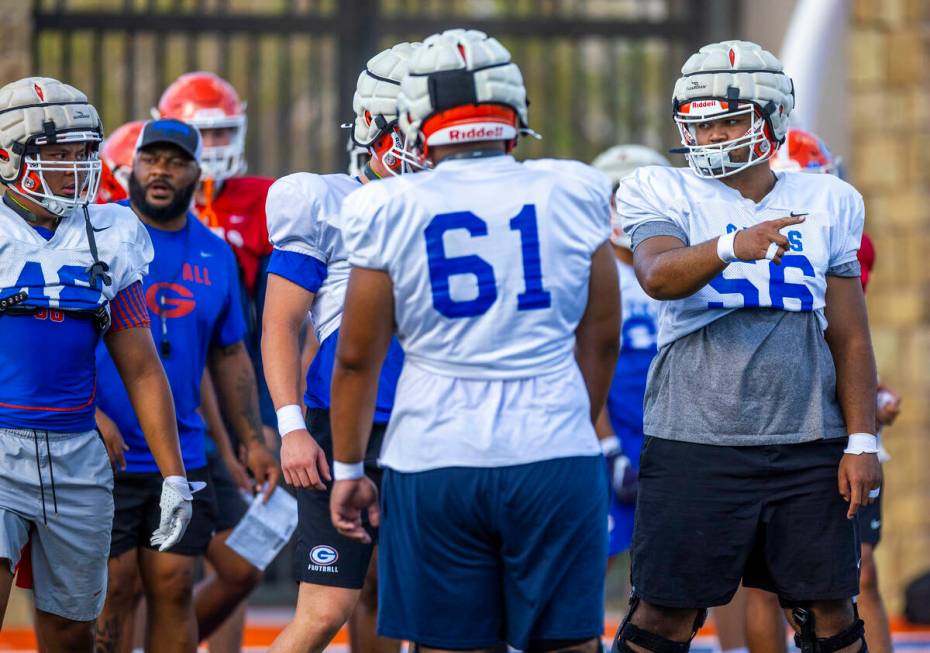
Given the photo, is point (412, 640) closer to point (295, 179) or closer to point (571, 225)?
point (571, 225)

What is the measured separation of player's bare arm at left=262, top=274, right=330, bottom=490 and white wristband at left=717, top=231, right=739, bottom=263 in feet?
3.84

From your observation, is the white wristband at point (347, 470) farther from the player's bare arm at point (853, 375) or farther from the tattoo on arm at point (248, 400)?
the tattoo on arm at point (248, 400)

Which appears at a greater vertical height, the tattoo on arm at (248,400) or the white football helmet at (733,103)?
the white football helmet at (733,103)

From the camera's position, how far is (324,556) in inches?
190

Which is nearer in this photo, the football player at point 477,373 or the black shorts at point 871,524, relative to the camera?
the football player at point 477,373

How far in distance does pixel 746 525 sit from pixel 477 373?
3.93 ft

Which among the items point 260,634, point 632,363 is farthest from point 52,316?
point 260,634

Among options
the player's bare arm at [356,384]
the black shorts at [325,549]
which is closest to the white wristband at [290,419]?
the black shorts at [325,549]

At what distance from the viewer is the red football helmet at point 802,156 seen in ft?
20.0

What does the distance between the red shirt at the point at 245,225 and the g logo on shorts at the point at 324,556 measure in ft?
5.86

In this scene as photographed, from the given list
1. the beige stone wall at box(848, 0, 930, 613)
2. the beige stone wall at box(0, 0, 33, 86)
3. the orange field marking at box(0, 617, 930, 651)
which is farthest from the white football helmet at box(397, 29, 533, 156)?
the beige stone wall at box(848, 0, 930, 613)

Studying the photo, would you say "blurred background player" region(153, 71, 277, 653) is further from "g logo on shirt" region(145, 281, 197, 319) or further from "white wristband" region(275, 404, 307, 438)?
"white wristband" region(275, 404, 307, 438)

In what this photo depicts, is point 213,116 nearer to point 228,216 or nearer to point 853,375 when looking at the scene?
point 228,216

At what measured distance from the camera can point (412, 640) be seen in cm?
386
